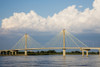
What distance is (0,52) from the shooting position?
5714 inches

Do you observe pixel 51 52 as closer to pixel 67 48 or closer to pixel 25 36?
pixel 25 36

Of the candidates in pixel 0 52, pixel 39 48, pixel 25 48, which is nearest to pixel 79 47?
pixel 39 48

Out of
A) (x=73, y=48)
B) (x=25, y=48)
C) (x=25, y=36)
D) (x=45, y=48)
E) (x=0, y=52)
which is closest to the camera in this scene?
(x=73, y=48)

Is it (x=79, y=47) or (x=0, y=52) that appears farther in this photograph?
(x=0, y=52)

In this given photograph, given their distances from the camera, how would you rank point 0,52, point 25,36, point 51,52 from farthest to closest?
point 51,52 → point 0,52 → point 25,36

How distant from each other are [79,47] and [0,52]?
6027 centimetres

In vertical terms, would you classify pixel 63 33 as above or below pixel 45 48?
above

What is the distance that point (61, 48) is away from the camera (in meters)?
110

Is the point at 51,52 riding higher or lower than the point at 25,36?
lower

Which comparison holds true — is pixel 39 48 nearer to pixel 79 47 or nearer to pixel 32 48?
pixel 32 48

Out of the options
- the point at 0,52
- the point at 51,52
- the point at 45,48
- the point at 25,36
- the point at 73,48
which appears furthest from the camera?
the point at 51,52

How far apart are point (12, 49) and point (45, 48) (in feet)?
79.6

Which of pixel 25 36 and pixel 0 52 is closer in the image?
pixel 25 36

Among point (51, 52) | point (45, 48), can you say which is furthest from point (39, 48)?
point (51, 52)
